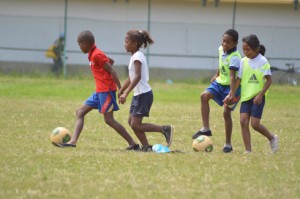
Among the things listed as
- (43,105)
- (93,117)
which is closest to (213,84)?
(93,117)

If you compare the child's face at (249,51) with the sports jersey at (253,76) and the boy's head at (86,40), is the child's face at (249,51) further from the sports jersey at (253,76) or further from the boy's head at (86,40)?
the boy's head at (86,40)

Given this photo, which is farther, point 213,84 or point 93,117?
point 93,117

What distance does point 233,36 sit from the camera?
1122 cm

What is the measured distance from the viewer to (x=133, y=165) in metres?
9.15

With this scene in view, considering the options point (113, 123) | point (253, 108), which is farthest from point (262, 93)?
point (113, 123)

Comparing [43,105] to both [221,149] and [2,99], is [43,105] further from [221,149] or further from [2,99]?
[221,149]

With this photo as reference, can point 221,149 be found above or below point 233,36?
below

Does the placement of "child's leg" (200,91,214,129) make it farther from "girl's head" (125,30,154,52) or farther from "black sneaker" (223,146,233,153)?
"girl's head" (125,30,154,52)

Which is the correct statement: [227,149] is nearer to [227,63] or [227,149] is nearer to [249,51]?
[227,63]


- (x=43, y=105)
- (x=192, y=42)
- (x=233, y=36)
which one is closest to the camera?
(x=233, y=36)

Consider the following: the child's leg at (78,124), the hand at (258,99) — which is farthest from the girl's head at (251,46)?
the child's leg at (78,124)

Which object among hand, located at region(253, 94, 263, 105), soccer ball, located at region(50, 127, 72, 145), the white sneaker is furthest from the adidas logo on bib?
soccer ball, located at region(50, 127, 72, 145)

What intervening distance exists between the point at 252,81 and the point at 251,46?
46 centimetres

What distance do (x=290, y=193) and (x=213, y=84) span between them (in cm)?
437
